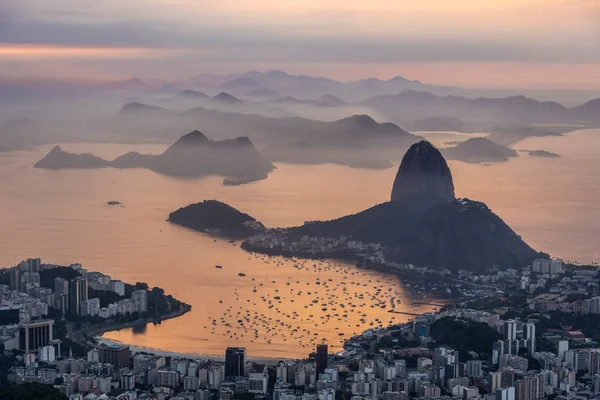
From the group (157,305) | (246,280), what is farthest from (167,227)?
(157,305)

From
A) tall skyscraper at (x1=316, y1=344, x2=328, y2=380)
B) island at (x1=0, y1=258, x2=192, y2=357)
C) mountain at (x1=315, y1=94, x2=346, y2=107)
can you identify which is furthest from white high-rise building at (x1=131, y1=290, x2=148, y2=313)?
mountain at (x1=315, y1=94, x2=346, y2=107)

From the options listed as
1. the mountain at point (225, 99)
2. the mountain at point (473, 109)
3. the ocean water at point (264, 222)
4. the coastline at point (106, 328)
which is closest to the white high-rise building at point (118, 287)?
the ocean water at point (264, 222)

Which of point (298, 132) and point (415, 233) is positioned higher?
point (298, 132)

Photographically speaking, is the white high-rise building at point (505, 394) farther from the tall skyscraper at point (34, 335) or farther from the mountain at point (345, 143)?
the mountain at point (345, 143)

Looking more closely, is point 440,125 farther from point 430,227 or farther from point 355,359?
point 355,359

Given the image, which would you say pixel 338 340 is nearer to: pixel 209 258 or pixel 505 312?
pixel 505 312

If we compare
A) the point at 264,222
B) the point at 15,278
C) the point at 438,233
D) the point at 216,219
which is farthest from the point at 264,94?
the point at 15,278

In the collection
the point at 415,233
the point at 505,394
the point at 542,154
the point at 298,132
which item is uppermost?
the point at 298,132
